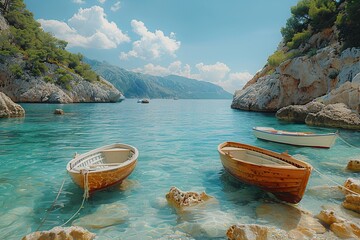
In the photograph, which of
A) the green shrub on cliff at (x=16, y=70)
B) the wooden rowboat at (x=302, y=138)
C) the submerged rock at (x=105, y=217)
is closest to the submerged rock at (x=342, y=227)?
the submerged rock at (x=105, y=217)

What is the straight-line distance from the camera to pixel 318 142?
17391 millimetres

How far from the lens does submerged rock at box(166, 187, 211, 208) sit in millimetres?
8289

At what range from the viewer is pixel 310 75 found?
1665 inches

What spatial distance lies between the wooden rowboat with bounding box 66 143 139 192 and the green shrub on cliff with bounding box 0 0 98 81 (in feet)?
258

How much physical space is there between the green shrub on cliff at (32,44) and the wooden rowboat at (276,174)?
272 feet

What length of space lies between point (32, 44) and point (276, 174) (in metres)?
97.5

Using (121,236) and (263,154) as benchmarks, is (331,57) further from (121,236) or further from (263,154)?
(121,236)

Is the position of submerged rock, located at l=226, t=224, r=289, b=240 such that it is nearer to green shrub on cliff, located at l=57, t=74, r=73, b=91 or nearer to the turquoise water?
the turquoise water

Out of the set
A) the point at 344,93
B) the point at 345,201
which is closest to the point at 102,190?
the point at 345,201

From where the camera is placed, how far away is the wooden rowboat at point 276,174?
7828 millimetres

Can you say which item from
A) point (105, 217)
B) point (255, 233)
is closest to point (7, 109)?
point (105, 217)

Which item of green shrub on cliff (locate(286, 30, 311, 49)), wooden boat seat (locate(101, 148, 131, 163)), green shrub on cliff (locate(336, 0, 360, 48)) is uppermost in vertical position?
green shrub on cliff (locate(286, 30, 311, 49))

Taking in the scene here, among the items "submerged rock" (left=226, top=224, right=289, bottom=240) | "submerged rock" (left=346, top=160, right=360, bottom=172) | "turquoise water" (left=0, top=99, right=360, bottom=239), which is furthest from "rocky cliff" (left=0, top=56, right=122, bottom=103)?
"submerged rock" (left=226, top=224, right=289, bottom=240)

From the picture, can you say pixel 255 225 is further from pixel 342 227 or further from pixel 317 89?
pixel 317 89
